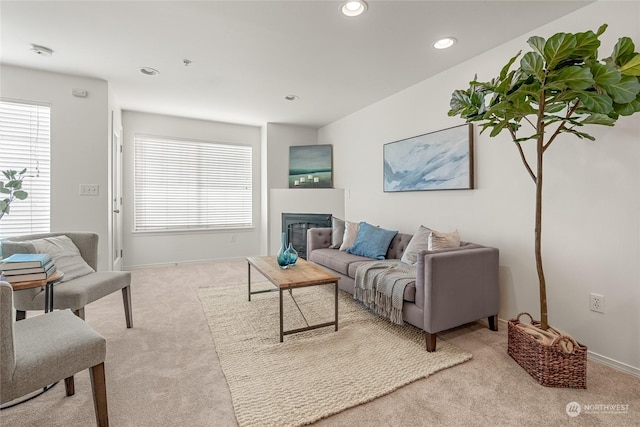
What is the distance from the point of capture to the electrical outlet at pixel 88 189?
10.7ft

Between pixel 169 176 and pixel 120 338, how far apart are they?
10.4ft

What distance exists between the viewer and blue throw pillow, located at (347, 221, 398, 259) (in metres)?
3.25

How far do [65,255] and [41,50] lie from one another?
1.91m

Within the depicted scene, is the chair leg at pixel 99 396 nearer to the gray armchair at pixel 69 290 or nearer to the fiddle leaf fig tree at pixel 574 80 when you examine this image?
the gray armchair at pixel 69 290

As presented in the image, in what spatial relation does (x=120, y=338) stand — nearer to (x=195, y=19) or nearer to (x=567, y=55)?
(x=195, y=19)

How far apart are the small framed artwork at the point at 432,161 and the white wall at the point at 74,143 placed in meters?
3.39

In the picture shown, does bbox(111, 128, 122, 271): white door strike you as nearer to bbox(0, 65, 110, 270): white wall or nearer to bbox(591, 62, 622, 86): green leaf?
bbox(0, 65, 110, 270): white wall

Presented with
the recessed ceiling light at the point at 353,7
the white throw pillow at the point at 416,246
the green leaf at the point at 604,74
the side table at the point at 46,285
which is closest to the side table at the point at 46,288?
the side table at the point at 46,285

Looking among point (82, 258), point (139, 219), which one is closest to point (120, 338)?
point (82, 258)

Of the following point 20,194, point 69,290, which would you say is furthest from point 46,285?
point 20,194

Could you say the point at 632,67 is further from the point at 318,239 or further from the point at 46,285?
the point at 46,285

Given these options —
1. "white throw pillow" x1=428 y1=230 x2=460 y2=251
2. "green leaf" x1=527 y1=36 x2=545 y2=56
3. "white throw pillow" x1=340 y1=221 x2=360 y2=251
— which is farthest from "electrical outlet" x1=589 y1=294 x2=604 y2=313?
"white throw pillow" x1=340 y1=221 x2=360 y2=251

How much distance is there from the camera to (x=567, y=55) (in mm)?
Answer: 1519

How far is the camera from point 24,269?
166cm
